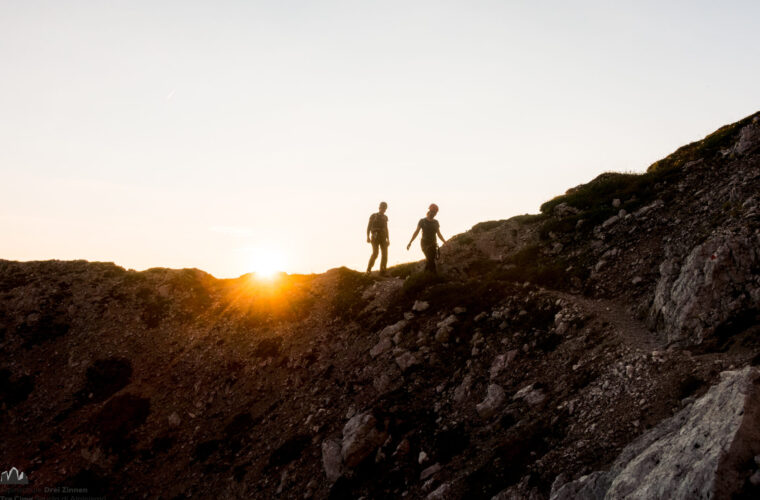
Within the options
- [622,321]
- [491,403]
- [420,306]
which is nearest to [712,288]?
[622,321]

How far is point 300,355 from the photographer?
78.4 ft

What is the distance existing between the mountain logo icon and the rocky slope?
437 mm

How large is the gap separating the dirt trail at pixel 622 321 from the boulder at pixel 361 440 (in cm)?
855

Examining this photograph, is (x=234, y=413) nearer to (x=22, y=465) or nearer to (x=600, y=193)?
(x=22, y=465)

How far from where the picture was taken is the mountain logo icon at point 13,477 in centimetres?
2028

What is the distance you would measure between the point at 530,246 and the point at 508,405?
1446 cm

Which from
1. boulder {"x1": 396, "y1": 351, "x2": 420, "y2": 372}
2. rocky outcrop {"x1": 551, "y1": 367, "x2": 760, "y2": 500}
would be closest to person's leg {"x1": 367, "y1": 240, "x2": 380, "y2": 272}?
boulder {"x1": 396, "y1": 351, "x2": 420, "y2": 372}

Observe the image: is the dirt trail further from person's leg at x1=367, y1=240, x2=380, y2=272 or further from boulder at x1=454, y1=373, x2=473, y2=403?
person's leg at x1=367, y1=240, x2=380, y2=272

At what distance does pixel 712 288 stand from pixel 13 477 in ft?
90.1

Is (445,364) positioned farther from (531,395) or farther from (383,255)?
(383,255)

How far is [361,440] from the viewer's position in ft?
54.5

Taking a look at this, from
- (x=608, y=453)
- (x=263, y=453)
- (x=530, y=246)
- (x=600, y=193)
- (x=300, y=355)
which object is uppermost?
(x=600, y=193)

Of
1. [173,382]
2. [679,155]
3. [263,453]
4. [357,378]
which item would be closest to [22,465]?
[173,382]

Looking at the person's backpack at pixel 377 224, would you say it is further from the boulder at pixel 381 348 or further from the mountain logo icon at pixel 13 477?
the mountain logo icon at pixel 13 477
